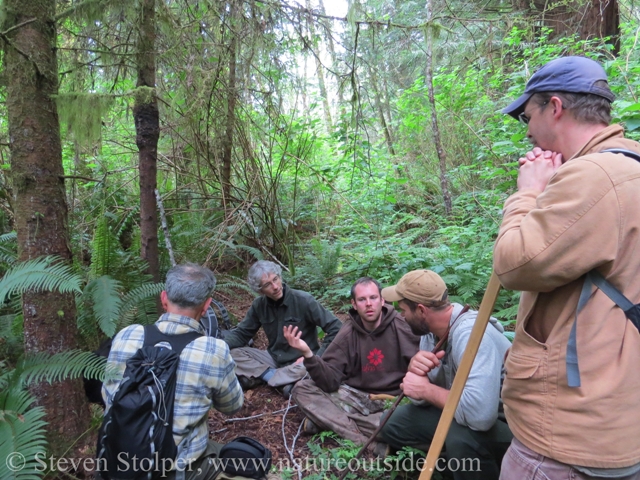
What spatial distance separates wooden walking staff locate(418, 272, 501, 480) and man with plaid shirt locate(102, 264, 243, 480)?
1.07 meters

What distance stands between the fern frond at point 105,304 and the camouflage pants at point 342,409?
61.2 inches

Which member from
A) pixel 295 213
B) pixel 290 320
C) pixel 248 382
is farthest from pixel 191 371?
pixel 295 213

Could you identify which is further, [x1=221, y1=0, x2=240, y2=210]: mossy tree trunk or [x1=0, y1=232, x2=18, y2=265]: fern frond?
[x1=221, y1=0, x2=240, y2=210]: mossy tree trunk

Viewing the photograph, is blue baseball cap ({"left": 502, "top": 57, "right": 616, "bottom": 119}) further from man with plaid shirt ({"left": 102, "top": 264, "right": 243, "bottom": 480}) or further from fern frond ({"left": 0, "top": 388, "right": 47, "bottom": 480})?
fern frond ({"left": 0, "top": 388, "right": 47, "bottom": 480})

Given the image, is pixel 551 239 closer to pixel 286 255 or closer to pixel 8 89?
pixel 8 89

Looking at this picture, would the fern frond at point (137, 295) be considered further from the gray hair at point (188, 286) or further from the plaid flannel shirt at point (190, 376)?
the plaid flannel shirt at point (190, 376)

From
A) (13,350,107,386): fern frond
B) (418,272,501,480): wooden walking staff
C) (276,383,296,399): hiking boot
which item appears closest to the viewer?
(418,272,501,480): wooden walking staff

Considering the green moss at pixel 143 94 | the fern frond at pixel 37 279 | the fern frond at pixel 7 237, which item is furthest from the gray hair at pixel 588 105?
the fern frond at pixel 7 237

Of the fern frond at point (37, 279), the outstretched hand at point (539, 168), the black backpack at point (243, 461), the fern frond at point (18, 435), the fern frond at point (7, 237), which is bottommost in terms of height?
the black backpack at point (243, 461)

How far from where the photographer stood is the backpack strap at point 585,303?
1120 mm

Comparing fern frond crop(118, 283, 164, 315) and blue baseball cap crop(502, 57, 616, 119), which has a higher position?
blue baseball cap crop(502, 57, 616, 119)

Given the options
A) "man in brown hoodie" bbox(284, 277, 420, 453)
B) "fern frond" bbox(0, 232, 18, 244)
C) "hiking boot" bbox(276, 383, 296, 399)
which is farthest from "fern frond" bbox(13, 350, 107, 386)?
"fern frond" bbox(0, 232, 18, 244)

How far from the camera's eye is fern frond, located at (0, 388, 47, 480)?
1.67 metres

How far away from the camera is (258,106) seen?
5887 millimetres
